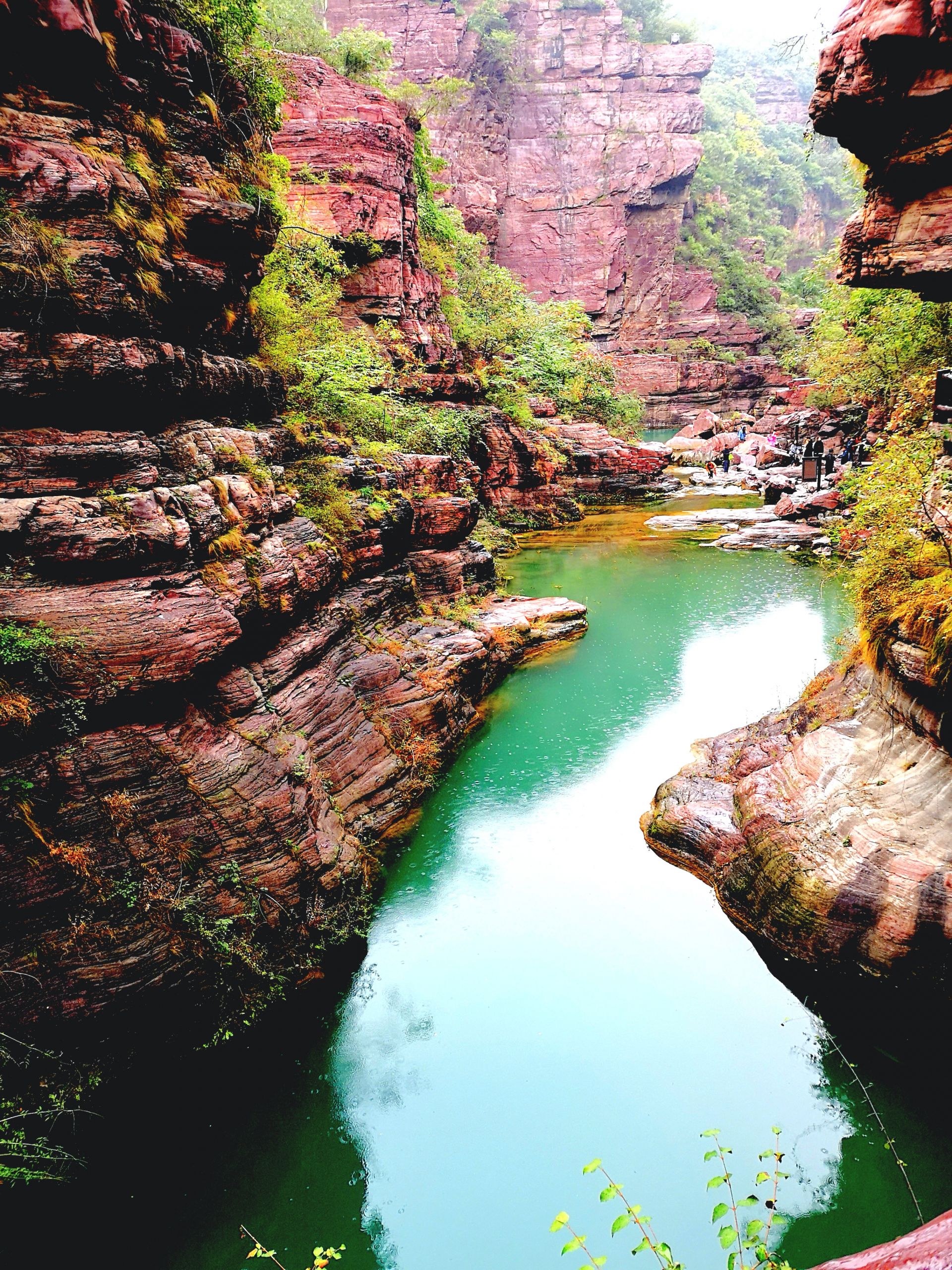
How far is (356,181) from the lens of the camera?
19.9m

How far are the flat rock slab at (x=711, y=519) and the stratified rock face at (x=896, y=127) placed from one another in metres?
17.2

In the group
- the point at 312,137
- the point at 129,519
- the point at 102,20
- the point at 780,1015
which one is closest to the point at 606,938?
the point at 780,1015

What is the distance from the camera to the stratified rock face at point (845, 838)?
18.3ft

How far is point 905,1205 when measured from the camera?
4.79 m

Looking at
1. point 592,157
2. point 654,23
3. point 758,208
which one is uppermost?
point 654,23

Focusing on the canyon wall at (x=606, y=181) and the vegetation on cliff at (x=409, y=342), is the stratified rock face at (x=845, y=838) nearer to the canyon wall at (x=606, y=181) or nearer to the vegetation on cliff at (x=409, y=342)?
the vegetation on cliff at (x=409, y=342)

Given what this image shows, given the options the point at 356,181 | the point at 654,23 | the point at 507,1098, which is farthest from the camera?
the point at 654,23

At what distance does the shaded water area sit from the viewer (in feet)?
15.7

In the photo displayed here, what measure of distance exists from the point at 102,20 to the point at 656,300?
4921cm

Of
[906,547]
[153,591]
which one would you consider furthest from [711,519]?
[153,591]

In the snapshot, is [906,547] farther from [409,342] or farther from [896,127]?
[409,342]

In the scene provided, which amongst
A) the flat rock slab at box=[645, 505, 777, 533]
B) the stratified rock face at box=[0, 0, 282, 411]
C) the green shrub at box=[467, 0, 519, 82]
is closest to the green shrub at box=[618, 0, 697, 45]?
the green shrub at box=[467, 0, 519, 82]

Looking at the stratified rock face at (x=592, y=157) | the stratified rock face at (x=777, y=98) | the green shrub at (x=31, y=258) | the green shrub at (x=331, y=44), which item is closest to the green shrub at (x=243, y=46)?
the green shrub at (x=31, y=258)

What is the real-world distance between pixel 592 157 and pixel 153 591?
55.7m
